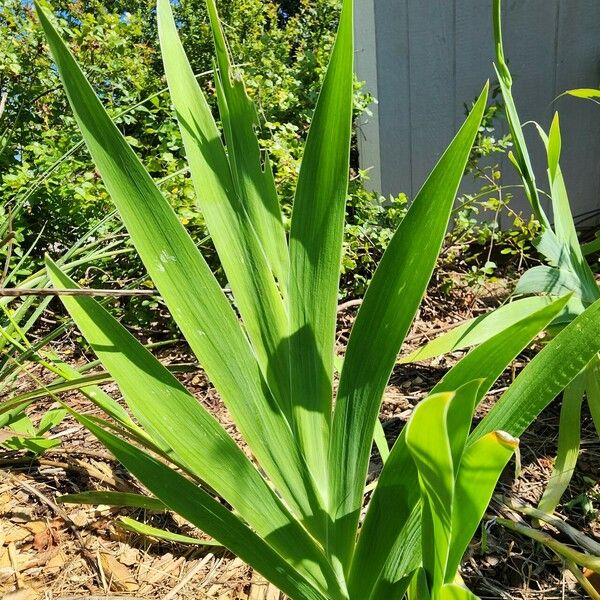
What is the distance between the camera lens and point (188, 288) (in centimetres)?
45

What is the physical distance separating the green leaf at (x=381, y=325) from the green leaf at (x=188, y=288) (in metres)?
0.04

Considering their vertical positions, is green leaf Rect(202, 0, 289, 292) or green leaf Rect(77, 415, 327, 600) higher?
green leaf Rect(202, 0, 289, 292)

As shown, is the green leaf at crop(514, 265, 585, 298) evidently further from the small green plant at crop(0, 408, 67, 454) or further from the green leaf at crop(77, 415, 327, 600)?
the small green plant at crop(0, 408, 67, 454)

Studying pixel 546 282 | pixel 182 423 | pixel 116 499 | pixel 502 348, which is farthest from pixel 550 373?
pixel 116 499

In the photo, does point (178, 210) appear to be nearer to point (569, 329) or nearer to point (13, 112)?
point (13, 112)

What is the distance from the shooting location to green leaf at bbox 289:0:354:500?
1.62 feet

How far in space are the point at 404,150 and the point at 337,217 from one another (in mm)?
1859

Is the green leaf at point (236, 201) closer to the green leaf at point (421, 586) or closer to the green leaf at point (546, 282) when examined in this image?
the green leaf at point (421, 586)

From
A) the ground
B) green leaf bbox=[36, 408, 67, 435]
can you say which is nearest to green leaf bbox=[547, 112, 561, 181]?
the ground

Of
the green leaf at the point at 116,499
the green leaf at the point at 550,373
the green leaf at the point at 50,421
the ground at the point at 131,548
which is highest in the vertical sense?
the green leaf at the point at 550,373

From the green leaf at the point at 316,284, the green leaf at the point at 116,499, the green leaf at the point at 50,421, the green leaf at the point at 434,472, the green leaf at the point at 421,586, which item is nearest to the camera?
the green leaf at the point at 434,472

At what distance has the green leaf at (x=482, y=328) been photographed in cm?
73

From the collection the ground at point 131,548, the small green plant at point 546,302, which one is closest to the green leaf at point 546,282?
the small green plant at point 546,302

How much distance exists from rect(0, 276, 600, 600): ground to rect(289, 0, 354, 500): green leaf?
1.12 feet
